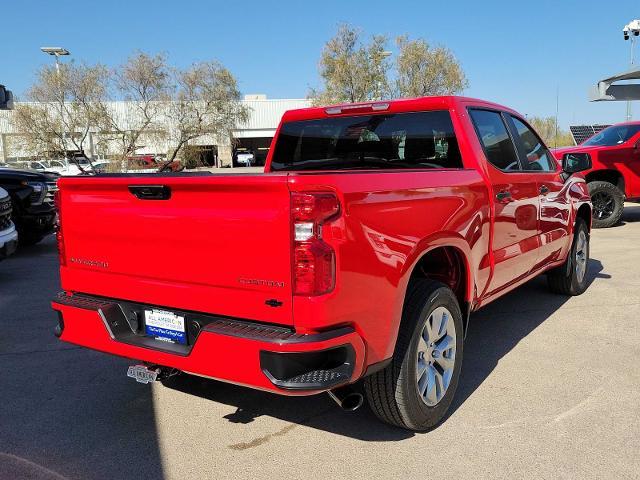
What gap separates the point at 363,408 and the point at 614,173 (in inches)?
389

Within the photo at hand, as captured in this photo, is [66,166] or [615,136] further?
[66,166]

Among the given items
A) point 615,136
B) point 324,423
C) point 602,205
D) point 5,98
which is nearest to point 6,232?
point 5,98

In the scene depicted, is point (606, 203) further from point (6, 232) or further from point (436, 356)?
point (6, 232)

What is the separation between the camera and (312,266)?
97.9 inches

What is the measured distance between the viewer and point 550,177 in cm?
512

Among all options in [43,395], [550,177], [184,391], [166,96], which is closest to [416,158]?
[550,177]

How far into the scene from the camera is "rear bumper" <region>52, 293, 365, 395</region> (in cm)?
252

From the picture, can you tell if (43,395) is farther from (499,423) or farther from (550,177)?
(550,177)

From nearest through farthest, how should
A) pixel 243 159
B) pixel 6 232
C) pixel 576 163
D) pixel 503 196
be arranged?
pixel 503 196 < pixel 576 163 < pixel 6 232 < pixel 243 159

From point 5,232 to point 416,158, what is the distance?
573 cm

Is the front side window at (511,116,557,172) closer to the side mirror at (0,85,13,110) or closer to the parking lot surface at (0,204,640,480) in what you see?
the parking lot surface at (0,204,640,480)

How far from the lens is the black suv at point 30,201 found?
9867 millimetres

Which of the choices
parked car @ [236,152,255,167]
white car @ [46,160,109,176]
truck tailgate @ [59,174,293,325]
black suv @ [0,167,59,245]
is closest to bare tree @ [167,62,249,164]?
white car @ [46,160,109,176]

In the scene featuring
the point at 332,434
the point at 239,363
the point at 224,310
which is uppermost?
the point at 224,310
